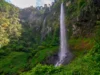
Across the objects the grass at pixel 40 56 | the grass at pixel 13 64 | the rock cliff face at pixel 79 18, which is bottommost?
the grass at pixel 13 64

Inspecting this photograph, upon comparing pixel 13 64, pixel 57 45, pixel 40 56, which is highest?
pixel 57 45

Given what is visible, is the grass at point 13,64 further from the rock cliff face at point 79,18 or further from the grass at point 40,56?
the rock cliff face at point 79,18

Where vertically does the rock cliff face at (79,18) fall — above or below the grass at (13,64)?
above

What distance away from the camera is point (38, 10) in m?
157

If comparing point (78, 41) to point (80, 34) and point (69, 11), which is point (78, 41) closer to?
point (80, 34)

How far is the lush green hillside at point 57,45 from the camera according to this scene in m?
30.3

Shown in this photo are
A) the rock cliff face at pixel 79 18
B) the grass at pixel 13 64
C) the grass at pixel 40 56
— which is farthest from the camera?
the rock cliff face at pixel 79 18


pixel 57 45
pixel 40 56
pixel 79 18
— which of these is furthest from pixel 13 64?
pixel 79 18

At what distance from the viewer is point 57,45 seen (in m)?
78.6

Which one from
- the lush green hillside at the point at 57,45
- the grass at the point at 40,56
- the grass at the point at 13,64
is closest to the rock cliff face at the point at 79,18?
the lush green hillside at the point at 57,45

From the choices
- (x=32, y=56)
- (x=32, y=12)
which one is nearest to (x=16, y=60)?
(x=32, y=56)

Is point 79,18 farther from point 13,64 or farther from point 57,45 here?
point 13,64

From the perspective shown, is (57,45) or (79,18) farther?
(57,45)

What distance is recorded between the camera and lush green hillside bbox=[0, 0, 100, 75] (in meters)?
30.3
